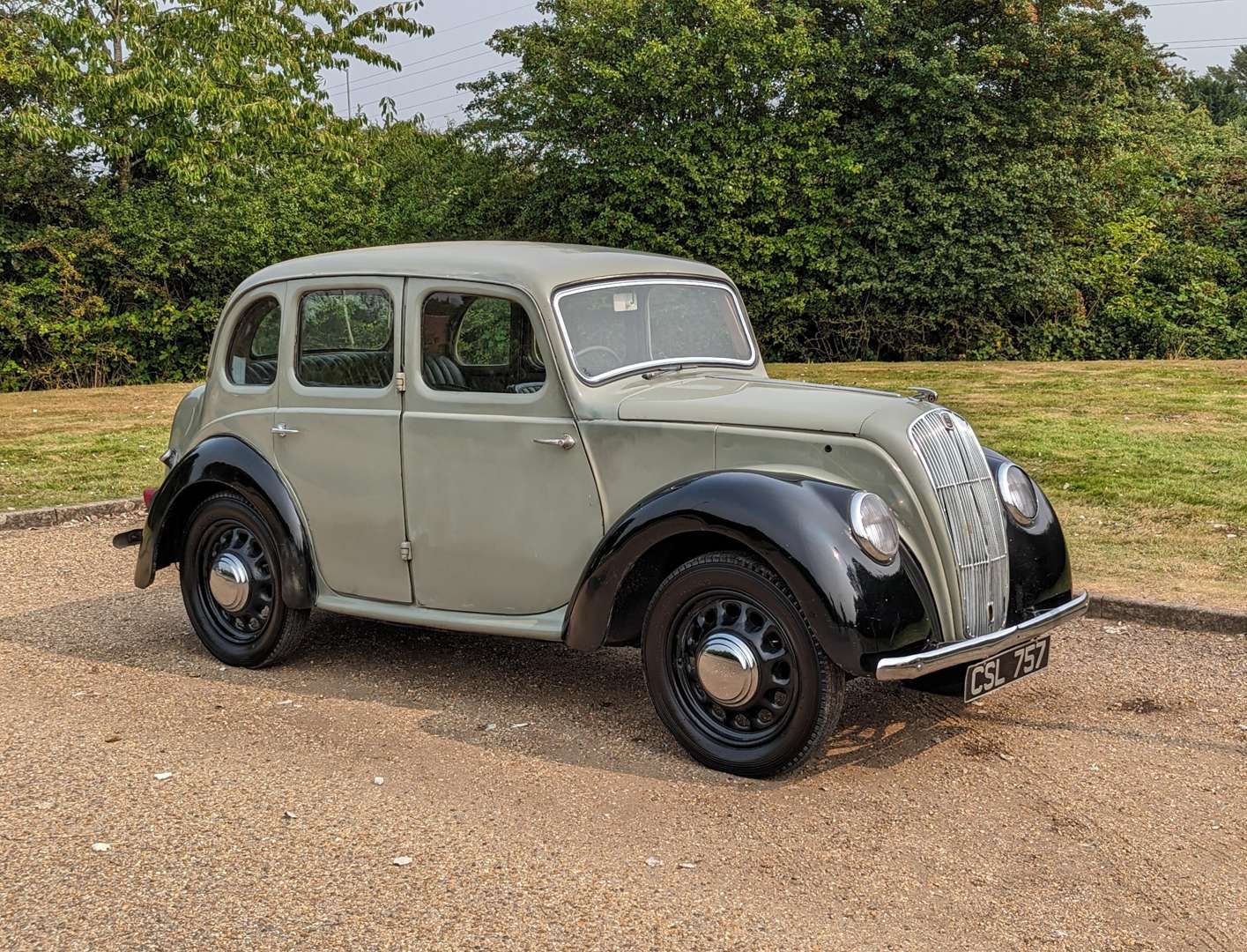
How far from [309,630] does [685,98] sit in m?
15.4

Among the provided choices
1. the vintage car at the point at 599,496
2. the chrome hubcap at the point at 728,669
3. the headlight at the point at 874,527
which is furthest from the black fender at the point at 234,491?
the headlight at the point at 874,527

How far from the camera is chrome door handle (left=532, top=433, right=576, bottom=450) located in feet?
16.5

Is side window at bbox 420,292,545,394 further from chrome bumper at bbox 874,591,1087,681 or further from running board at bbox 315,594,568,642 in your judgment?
chrome bumper at bbox 874,591,1087,681

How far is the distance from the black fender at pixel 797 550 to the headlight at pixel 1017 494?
773 mm

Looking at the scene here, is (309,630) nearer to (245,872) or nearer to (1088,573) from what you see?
(245,872)

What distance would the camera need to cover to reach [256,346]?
20.1 ft

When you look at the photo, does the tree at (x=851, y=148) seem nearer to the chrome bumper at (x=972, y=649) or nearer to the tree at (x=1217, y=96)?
the chrome bumper at (x=972, y=649)

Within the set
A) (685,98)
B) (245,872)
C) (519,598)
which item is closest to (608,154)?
(685,98)

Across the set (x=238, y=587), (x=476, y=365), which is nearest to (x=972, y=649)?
(x=476, y=365)

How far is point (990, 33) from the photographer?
66.1ft

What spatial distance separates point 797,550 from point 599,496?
970mm

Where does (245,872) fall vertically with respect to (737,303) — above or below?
below

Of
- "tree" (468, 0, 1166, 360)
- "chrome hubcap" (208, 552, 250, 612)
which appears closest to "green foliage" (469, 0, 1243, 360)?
"tree" (468, 0, 1166, 360)

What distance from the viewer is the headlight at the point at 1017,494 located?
5.04 m
